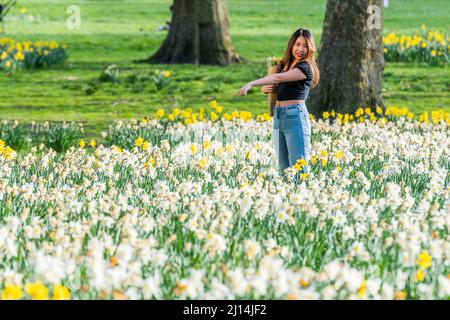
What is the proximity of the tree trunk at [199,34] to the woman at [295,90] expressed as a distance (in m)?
12.8

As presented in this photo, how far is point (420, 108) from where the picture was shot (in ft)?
48.3

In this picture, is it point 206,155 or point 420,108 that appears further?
point 420,108

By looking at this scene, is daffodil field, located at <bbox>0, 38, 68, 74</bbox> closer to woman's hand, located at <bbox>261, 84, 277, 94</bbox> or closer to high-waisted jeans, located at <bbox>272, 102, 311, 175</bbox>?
woman's hand, located at <bbox>261, 84, 277, 94</bbox>

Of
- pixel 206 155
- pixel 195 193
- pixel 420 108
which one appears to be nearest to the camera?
pixel 195 193

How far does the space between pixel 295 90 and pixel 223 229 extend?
2.77 metres

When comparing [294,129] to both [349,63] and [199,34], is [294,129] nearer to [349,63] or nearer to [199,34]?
[349,63]

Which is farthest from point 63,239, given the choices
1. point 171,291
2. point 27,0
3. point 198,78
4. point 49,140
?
point 27,0

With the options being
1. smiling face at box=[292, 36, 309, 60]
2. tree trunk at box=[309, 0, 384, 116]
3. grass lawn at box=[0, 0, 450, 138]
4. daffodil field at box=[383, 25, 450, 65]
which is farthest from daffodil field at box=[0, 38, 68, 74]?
smiling face at box=[292, 36, 309, 60]

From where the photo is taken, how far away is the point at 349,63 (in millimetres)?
11672

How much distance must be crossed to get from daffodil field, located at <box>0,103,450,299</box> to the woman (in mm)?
328

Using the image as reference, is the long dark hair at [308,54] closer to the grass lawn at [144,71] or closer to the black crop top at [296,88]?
the black crop top at [296,88]
